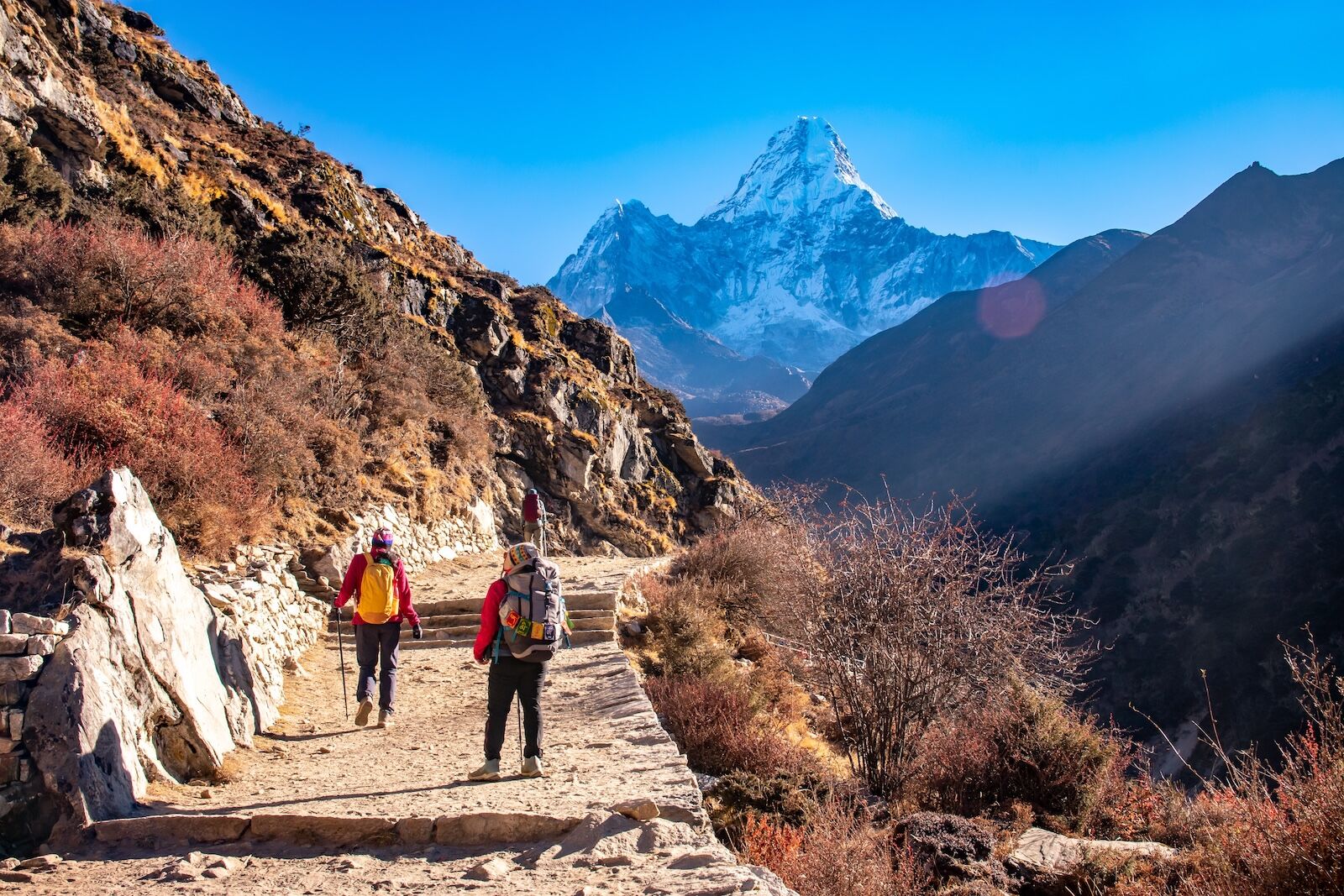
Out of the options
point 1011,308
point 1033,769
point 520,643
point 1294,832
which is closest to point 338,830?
point 520,643

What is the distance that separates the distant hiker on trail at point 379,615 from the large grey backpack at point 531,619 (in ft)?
5.93

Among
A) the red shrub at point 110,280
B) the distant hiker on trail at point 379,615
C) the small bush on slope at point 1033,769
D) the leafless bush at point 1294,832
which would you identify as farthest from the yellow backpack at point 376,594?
the red shrub at point 110,280

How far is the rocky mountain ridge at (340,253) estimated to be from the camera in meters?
16.0

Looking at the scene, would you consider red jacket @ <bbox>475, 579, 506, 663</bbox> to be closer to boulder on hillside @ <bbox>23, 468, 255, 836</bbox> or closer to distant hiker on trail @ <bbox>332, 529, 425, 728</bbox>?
distant hiker on trail @ <bbox>332, 529, 425, 728</bbox>

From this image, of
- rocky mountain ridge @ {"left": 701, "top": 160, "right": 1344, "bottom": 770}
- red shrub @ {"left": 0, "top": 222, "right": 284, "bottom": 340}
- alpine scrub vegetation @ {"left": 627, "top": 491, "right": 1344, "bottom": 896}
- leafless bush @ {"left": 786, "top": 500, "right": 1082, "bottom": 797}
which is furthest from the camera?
rocky mountain ridge @ {"left": 701, "top": 160, "right": 1344, "bottom": 770}

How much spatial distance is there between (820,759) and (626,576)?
5.57 metres

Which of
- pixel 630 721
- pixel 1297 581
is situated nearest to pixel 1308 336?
pixel 1297 581

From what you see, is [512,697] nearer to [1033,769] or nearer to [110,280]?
[1033,769]

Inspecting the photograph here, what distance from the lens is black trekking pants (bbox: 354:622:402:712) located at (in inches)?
277

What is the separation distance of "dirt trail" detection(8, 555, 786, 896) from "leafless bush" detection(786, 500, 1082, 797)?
2546mm

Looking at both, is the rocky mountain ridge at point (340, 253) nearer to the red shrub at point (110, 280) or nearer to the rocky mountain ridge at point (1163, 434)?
the red shrub at point (110, 280)

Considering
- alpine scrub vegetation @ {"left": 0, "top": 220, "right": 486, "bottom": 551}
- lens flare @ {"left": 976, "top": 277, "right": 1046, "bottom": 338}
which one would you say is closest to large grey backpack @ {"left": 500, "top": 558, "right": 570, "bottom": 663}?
alpine scrub vegetation @ {"left": 0, "top": 220, "right": 486, "bottom": 551}

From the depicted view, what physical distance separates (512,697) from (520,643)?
0.46 m

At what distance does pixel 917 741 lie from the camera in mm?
8266
